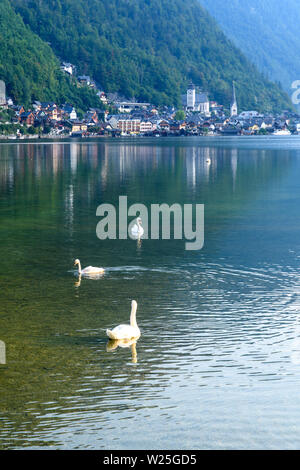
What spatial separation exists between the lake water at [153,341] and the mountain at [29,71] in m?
141

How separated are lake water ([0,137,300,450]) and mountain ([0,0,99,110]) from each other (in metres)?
141

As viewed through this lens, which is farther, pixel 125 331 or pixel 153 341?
pixel 153 341

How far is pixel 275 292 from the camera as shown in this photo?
1370 cm

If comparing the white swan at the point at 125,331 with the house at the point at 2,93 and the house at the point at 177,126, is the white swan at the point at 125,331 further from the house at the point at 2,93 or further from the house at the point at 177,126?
the house at the point at 177,126

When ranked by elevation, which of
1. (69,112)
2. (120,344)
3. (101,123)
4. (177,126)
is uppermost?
(69,112)

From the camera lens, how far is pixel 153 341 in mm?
10711

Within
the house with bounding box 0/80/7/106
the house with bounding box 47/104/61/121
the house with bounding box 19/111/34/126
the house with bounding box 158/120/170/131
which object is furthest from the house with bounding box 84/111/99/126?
the house with bounding box 19/111/34/126

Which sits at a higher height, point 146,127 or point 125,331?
point 146,127

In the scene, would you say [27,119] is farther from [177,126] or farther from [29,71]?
[177,126]

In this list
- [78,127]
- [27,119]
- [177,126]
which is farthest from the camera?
[177,126]

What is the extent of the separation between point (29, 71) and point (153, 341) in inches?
6326

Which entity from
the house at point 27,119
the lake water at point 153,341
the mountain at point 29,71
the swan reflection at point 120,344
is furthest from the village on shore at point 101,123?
the swan reflection at point 120,344

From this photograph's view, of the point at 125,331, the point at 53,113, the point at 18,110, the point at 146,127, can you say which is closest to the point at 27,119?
the point at 18,110

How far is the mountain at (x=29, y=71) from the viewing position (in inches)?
6245
